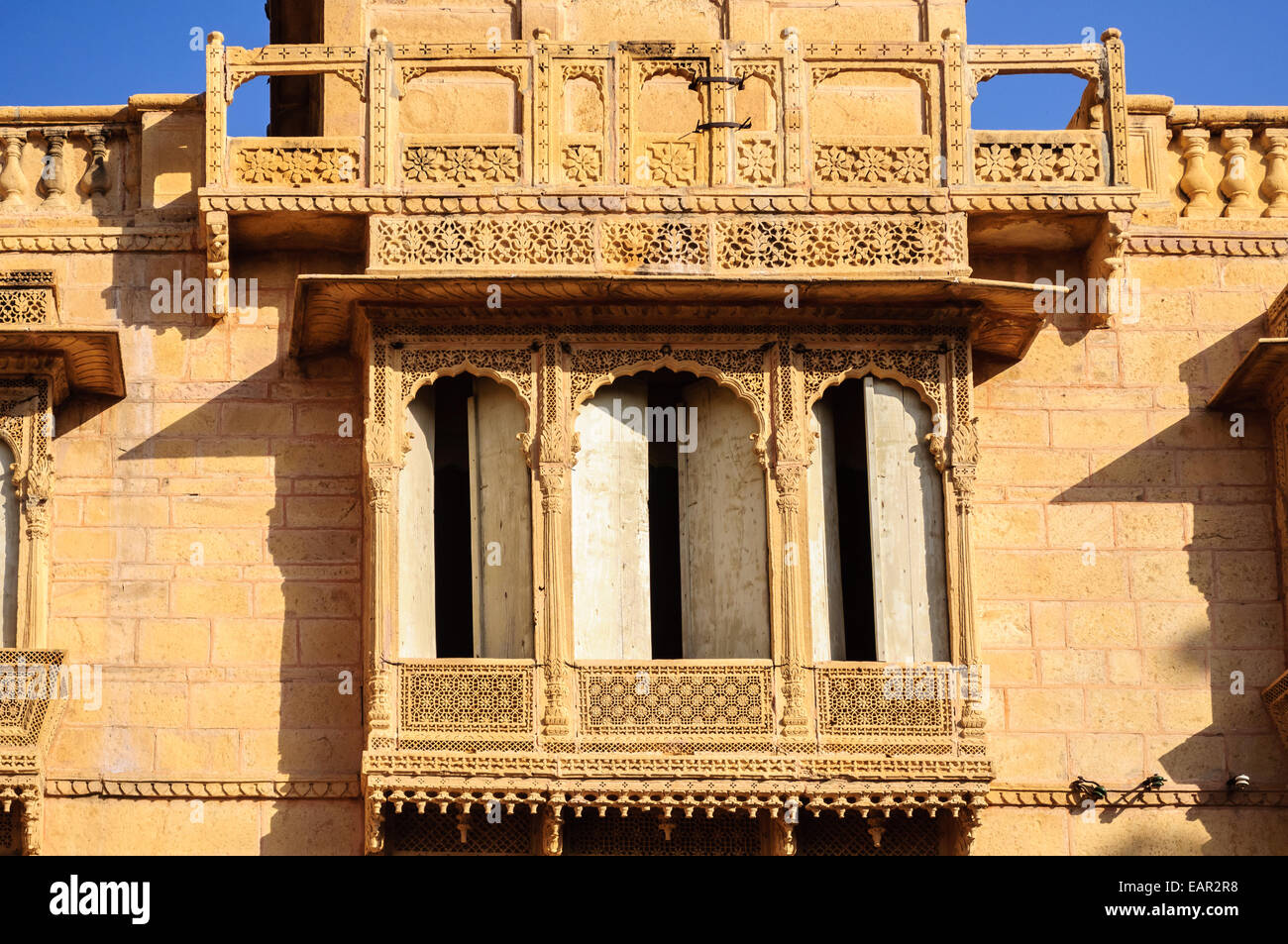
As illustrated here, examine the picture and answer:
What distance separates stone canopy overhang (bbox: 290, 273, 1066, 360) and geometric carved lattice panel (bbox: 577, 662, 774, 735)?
2.14m

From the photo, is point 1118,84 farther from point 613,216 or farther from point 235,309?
point 235,309

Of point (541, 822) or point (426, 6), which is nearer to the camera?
point (541, 822)

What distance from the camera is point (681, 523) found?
50.1 ft

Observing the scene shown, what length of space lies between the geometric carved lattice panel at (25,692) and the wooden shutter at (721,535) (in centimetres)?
366

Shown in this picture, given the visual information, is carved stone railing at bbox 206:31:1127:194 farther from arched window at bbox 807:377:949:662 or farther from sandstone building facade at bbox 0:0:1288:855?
arched window at bbox 807:377:949:662

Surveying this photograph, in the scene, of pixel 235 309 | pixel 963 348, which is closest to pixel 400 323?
pixel 235 309

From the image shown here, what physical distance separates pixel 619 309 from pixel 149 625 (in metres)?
3.31

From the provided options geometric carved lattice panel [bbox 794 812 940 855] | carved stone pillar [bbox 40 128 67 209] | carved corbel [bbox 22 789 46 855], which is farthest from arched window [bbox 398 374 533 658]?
carved stone pillar [bbox 40 128 67 209]

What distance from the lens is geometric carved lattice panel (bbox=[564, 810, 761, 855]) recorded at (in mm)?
14664

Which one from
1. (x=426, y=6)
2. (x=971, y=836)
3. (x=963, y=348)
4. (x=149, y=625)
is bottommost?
(x=971, y=836)

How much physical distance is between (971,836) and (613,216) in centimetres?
418

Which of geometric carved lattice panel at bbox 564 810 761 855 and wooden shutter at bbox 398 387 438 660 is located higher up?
wooden shutter at bbox 398 387 438 660

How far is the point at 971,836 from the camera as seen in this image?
47.8ft

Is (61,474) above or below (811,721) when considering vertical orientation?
above
